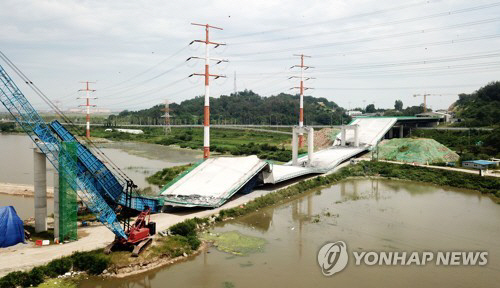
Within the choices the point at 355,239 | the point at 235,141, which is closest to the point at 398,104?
the point at 235,141

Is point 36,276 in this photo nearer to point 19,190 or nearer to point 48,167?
point 19,190

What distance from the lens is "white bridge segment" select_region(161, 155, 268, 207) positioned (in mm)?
26078

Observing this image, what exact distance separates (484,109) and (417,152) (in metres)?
36.6

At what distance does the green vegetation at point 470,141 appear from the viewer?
46844 mm

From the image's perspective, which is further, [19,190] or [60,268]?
[19,190]

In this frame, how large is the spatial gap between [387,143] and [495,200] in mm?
23631

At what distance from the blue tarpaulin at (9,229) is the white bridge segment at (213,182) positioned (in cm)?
866

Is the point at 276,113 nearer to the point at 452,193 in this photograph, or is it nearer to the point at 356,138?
the point at 356,138

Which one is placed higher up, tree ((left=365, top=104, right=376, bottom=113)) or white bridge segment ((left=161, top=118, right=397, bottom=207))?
tree ((left=365, top=104, right=376, bottom=113))

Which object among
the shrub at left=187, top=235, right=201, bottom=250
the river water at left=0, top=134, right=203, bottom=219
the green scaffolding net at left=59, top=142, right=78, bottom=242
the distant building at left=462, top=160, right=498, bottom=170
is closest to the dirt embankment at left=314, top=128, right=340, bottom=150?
the river water at left=0, top=134, right=203, bottom=219

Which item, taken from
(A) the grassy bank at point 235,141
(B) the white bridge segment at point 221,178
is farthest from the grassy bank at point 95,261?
(A) the grassy bank at point 235,141

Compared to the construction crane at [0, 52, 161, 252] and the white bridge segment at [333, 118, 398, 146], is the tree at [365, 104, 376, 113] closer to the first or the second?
the white bridge segment at [333, 118, 398, 146]

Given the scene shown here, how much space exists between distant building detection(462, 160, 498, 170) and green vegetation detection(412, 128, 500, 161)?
3.48m

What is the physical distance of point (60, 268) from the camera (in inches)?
622
